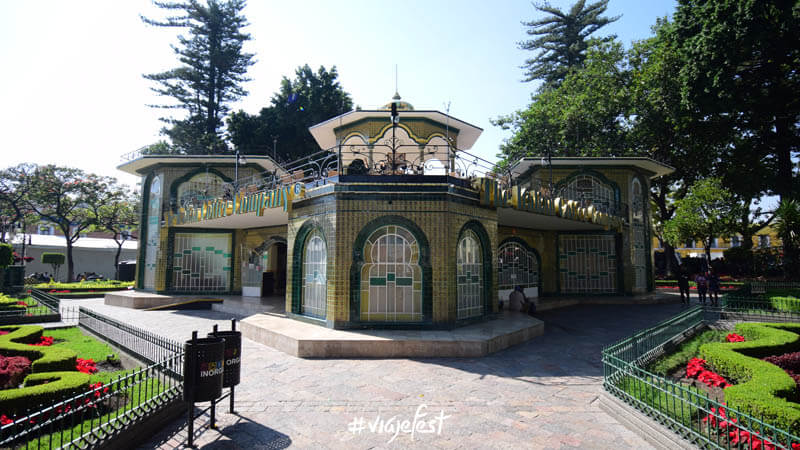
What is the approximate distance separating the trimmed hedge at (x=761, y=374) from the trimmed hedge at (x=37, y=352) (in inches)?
428

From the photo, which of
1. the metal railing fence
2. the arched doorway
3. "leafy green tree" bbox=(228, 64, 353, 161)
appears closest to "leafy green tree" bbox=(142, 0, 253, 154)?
"leafy green tree" bbox=(228, 64, 353, 161)

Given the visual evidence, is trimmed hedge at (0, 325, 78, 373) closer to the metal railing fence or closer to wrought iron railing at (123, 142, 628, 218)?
the metal railing fence

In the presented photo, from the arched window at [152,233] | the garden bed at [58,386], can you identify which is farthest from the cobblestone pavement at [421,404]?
the arched window at [152,233]

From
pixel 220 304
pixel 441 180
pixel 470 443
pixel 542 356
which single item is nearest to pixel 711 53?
pixel 441 180

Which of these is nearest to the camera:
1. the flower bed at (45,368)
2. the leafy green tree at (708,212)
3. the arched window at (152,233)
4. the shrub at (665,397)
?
the shrub at (665,397)

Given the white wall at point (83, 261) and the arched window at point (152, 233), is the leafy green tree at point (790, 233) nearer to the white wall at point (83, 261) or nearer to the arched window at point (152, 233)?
the arched window at point (152, 233)

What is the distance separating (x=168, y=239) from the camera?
2103 cm

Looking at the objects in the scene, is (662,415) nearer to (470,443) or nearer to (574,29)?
(470,443)

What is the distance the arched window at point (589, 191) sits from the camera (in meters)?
20.8

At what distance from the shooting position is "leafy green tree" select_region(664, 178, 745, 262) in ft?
73.0

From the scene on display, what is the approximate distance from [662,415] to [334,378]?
5.60 metres

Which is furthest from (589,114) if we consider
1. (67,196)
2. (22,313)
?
(67,196)

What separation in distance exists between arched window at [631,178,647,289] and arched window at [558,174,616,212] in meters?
1.42

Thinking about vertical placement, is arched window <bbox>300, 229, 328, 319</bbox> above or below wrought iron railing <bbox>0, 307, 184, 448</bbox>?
above
